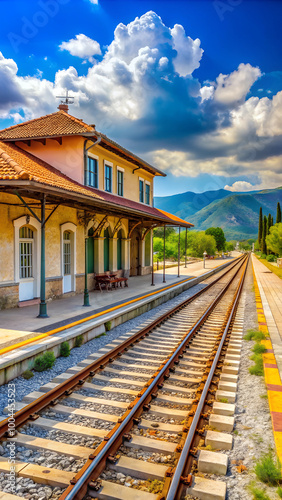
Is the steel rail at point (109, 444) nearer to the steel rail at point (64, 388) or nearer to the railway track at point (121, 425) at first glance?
the railway track at point (121, 425)

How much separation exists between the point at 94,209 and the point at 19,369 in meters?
8.10

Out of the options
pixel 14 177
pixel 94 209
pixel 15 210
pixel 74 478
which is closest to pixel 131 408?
pixel 74 478

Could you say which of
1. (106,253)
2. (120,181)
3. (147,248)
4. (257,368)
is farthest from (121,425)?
(147,248)

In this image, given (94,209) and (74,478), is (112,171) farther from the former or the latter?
(74,478)

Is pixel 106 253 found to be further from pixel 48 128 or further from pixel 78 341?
pixel 78 341

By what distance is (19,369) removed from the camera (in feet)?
20.5

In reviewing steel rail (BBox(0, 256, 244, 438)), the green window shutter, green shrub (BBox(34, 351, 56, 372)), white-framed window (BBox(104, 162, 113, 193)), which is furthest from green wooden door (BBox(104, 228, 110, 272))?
green shrub (BBox(34, 351, 56, 372))

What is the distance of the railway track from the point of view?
3383 millimetres

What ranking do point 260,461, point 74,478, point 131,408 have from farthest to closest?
point 131,408 < point 260,461 < point 74,478

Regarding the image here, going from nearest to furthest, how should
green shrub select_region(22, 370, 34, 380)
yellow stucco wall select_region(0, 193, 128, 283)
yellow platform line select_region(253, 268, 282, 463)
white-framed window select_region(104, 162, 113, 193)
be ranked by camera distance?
yellow platform line select_region(253, 268, 282, 463)
green shrub select_region(22, 370, 34, 380)
yellow stucco wall select_region(0, 193, 128, 283)
white-framed window select_region(104, 162, 113, 193)

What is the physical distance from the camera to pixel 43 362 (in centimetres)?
653

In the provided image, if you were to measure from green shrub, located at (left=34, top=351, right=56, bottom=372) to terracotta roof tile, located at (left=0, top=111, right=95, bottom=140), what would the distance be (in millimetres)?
9219

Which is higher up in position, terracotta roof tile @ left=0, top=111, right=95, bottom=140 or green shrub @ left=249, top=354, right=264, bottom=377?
terracotta roof tile @ left=0, top=111, right=95, bottom=140

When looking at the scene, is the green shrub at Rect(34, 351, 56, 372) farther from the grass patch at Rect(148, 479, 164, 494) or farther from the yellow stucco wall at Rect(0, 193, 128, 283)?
the yellow stucco wall at Rect(0, 193, 128, 283)
